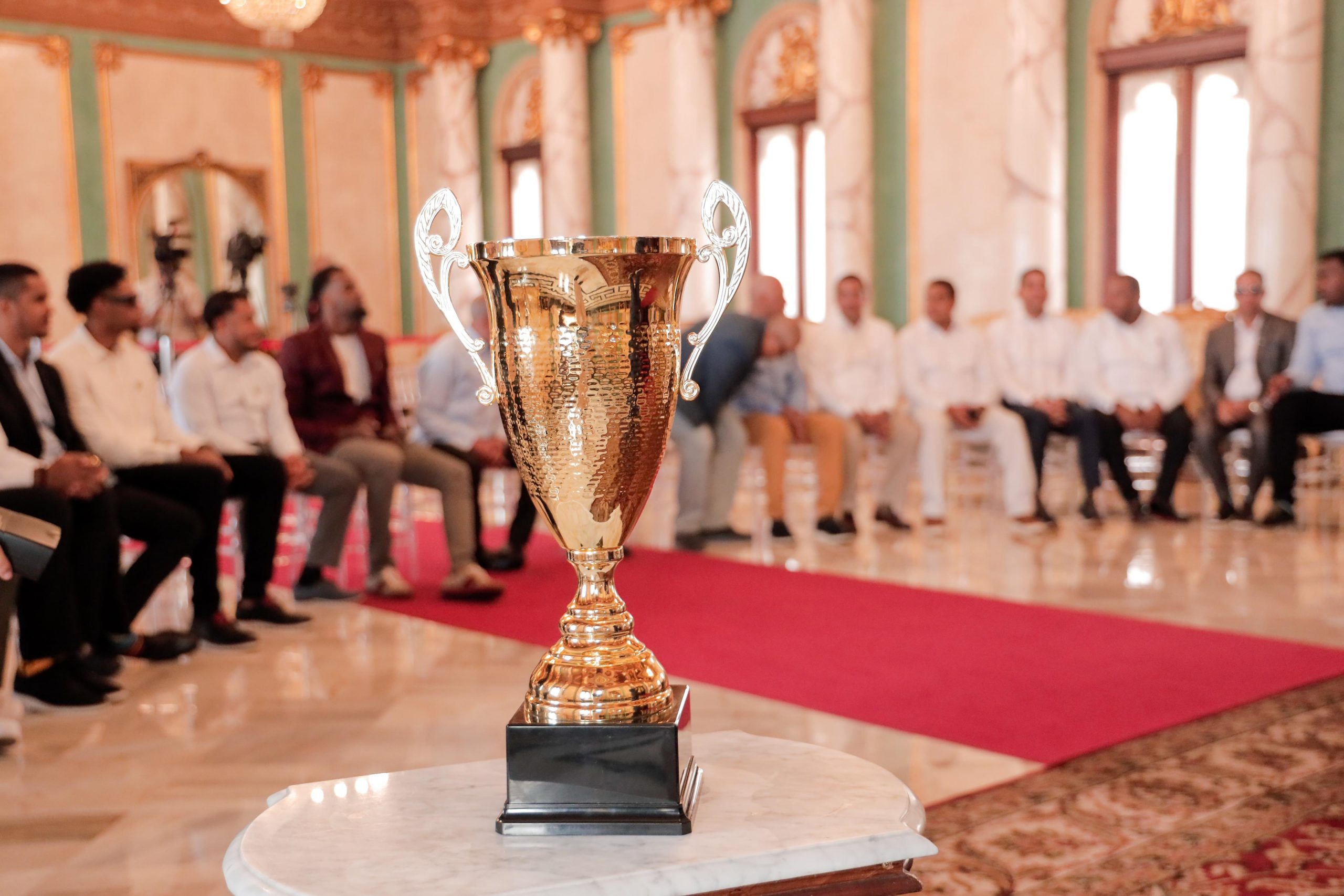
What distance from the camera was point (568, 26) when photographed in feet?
41.8

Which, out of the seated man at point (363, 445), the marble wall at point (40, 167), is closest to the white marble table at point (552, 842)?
the seated man at point (363, 445)

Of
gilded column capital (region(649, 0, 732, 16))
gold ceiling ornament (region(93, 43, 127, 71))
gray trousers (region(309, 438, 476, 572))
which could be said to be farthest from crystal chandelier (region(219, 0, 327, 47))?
gray trousers (region(309, 438, 476, 572))

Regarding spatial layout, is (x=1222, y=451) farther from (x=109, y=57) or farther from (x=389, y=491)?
(x=109, y=57)

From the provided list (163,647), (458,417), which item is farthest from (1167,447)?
(163,647)

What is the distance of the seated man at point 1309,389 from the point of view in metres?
6.80

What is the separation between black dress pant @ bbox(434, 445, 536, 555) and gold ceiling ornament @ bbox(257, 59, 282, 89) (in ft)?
30.4

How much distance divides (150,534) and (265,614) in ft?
2.28

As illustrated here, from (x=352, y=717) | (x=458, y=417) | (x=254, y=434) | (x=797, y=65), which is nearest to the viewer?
(x=352, y=717)

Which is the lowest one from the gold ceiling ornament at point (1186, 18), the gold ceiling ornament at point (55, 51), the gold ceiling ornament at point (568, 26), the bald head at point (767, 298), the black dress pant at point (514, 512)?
the black dress pant at point (514, 512)

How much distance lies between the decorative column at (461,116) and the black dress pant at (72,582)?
989 centimetres

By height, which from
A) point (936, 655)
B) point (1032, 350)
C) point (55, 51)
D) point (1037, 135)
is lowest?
point (936, 655)

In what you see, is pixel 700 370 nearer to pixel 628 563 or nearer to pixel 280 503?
pixel 628 563

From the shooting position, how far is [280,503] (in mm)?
5309

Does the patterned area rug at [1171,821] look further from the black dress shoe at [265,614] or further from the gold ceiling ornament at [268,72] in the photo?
the gold ceiling ornament at [268,72]
